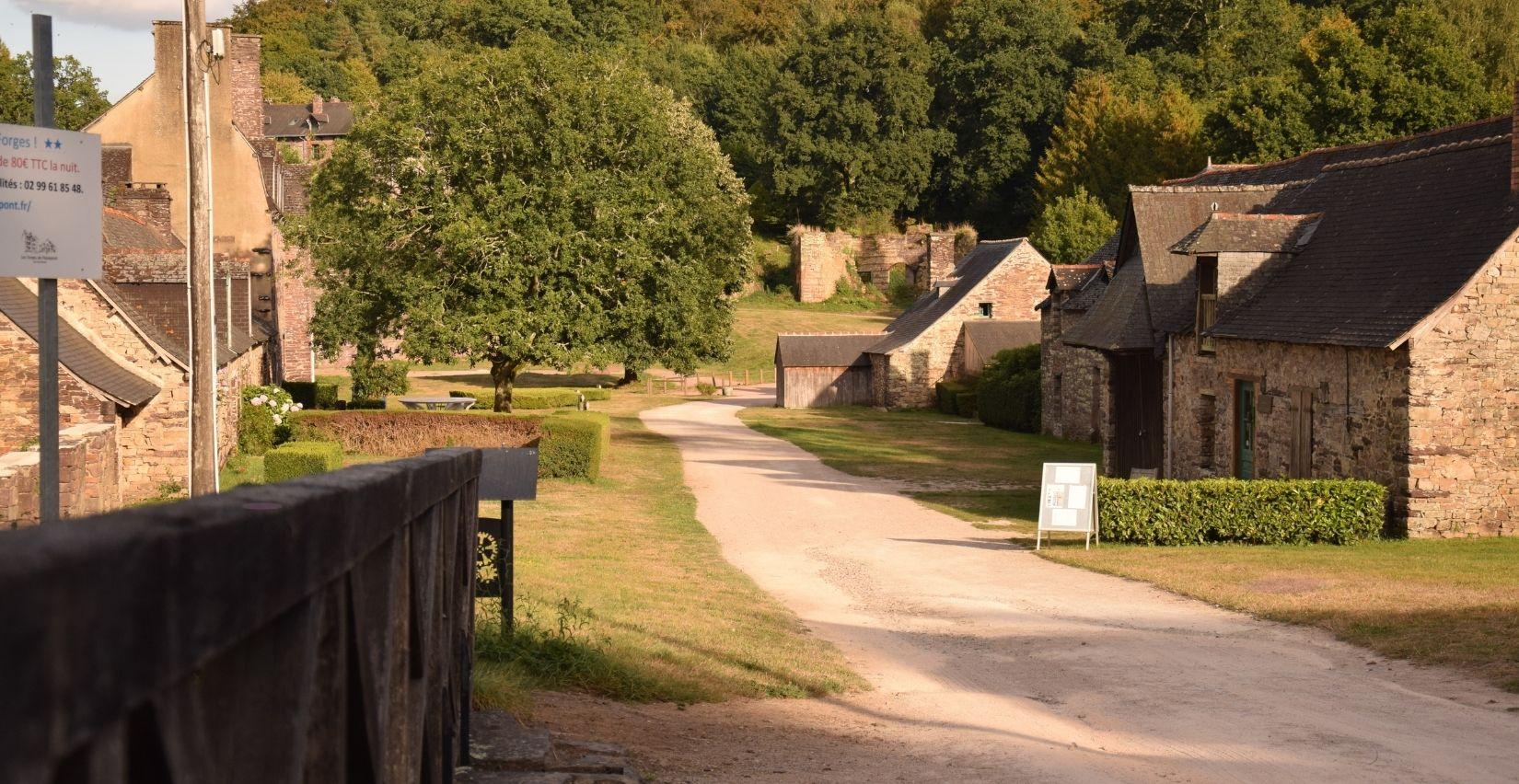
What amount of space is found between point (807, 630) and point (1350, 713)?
19.7ft

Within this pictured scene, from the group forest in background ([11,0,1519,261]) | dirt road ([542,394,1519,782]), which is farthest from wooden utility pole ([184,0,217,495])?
forest in background ([11,0,1519,261])

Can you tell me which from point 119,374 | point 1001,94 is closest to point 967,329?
point 1001,94

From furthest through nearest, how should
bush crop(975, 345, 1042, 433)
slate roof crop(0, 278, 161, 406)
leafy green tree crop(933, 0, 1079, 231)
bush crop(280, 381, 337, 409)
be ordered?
1. leafy green tree crop(933, 0, 1079, 231)
2. bush crop(975, 345, 1042, 433)
3. bush crop(280, 381, 337, 409)
4. slate roof crop(0, 278, 161, 406)

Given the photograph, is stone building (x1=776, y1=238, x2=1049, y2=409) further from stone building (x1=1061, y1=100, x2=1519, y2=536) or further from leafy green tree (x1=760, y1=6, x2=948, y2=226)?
leafy green tree (x1=760, y1=6, x2=948, y2=226)

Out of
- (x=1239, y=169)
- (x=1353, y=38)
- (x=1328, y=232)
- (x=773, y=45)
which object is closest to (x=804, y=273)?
(x=773, y=45)

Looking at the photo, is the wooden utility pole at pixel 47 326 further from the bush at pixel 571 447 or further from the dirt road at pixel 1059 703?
the bush at pixel 571 447

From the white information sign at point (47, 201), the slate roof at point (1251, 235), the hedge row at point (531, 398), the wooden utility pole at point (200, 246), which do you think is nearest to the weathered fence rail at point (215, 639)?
the white information sign at point (47, 201)

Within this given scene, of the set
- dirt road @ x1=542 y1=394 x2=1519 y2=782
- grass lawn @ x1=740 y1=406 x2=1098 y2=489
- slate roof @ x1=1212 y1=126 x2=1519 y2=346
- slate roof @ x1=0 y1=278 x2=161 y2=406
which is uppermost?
slate roof @ x1=1212 y1=126 x2=1519 y2=346

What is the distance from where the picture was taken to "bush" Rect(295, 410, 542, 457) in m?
32.1

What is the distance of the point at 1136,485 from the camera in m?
22.3

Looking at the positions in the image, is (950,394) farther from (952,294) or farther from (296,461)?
(296,461)

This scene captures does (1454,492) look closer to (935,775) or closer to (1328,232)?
(1328,232)

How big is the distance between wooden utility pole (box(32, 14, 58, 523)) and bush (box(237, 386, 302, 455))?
2364 centimetres

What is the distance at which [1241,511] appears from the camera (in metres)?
21.9
